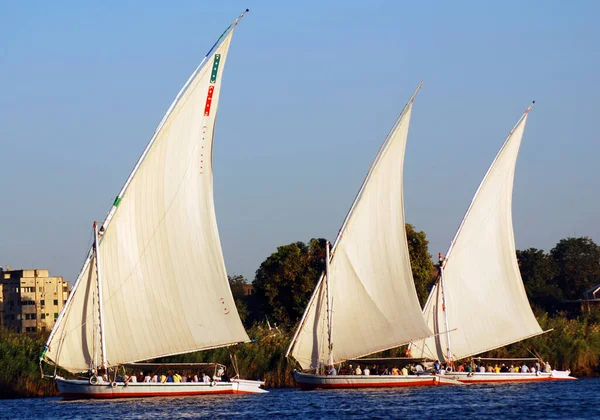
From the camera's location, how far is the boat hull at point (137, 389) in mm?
60188

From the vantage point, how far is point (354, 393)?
63.9 meters

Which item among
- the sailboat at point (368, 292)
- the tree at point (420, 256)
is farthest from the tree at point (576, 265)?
the sailboat at point (368, 292)

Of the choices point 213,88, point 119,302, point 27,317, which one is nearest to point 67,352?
point 119,302

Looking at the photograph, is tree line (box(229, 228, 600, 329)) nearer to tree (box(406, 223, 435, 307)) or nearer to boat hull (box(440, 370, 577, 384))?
tree (box(406, 223, 435, 307))

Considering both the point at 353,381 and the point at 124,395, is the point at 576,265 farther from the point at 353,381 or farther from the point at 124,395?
the point at 124,395

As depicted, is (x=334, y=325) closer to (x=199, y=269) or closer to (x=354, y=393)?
(x=354, y=393)

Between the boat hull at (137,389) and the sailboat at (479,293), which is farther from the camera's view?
the sailboat at (479,293)

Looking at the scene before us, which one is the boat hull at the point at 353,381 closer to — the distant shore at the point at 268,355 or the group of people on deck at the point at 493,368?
the group of people on deck at the point at 493,368

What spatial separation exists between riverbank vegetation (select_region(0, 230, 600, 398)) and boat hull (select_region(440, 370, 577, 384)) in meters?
4.73

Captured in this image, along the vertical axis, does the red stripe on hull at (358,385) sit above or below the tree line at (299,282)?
below

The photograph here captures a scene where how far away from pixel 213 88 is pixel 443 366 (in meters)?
24.4

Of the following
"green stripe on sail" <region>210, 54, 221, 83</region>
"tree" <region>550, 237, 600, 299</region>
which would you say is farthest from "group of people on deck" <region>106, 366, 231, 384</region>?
→ "tree" <region>550, 237, 600, 299</region>

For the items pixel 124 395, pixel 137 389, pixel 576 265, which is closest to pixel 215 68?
pixel 137 389

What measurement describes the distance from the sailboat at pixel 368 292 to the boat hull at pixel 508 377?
15.5ft
